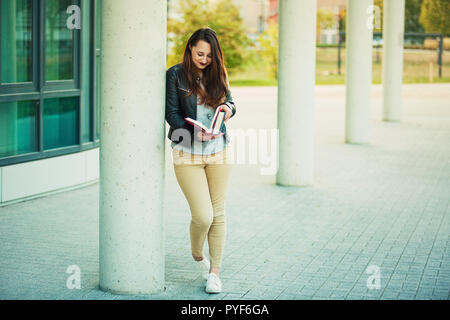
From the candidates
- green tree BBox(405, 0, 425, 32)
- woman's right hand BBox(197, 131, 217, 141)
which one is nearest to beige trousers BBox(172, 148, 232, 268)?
woman's right hand BBox(197, 131, 217, 141)

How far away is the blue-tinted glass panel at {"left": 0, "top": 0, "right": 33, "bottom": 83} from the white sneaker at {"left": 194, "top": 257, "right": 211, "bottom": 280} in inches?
154

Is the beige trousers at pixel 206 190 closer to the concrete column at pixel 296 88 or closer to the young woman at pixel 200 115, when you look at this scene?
the young woman at pixel 200 115

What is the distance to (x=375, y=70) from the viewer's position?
1592 inches

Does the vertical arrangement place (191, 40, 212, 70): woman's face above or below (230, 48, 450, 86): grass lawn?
below

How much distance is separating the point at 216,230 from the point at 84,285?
1119 mm

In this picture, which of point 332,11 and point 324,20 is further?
point 332,11

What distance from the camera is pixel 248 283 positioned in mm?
6199

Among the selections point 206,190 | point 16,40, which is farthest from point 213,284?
point 16,40

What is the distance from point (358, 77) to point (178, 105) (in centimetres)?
1013

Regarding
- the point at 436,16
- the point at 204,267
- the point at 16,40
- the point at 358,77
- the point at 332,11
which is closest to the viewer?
the point at 204,267

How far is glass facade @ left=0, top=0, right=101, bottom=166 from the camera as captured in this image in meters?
9.29

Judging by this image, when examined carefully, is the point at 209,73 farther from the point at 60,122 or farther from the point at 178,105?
the point at 60,122

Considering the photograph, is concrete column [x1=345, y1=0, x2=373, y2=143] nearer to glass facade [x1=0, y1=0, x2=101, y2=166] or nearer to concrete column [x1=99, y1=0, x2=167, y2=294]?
glass facade [x1=0, y1=0, x2=101, y2=166]

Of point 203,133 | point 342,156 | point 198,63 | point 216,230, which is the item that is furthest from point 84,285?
point 342,156
